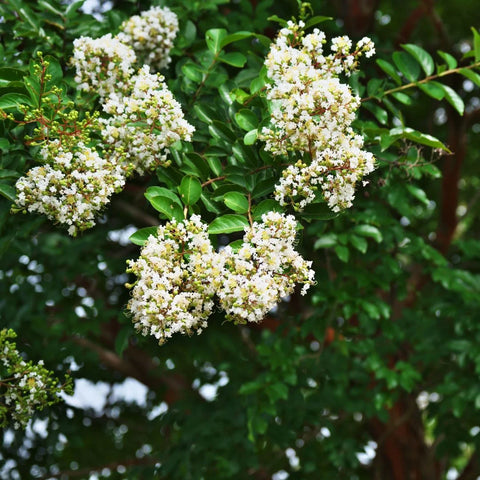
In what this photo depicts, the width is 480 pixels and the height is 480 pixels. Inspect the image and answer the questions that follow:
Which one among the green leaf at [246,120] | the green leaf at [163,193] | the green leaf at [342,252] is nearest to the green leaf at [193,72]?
the green leaf at [246,120]

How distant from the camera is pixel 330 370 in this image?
14.3 ft

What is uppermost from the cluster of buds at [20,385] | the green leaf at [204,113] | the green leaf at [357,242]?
the green leaf at [204,113]

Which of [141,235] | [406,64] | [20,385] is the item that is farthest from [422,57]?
[20,385]

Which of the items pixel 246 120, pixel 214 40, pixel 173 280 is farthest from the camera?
pixel 214 40

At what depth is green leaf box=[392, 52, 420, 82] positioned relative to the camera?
2684mm

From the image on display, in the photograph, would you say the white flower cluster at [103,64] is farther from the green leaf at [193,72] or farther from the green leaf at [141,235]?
the green leaf at [141,235]

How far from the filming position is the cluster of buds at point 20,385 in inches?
89.7

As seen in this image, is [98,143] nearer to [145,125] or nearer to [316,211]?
[145,125]

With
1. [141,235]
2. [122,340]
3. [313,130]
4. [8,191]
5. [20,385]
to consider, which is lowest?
[122,340]

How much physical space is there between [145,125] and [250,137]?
0.35 m

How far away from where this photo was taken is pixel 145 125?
2.15 metres

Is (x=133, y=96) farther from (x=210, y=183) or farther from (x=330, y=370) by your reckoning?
(x=330, y=370)

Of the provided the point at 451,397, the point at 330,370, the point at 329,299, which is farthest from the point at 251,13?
the point at 451,397

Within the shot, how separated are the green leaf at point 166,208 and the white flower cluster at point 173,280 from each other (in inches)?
4.0
